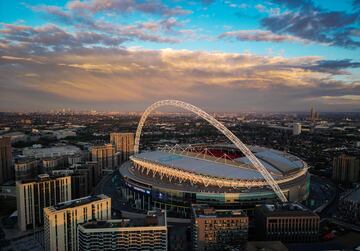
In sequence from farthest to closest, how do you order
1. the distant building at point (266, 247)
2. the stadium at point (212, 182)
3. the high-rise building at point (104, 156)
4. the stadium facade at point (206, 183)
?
the high-rise building at point (104, 156) < the stadium facade at point (206, 183) < the stadium at point (212, 182) < the distant building at point (266, 247)

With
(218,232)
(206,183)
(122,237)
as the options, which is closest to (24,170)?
(206,183)

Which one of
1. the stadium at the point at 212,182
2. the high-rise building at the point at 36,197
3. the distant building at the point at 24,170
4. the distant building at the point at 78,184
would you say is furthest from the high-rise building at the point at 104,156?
the high-rise building at the point at 36,197

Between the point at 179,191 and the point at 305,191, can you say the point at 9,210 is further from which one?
the point at 305,191

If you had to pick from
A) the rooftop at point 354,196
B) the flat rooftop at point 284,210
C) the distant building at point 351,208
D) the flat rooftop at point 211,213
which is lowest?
the distant building at point 351,208

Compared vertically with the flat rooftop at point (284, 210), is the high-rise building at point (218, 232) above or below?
below

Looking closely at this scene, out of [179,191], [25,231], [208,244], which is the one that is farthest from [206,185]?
[25,231]

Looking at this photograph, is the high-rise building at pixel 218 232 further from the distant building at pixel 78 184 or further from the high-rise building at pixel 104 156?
the high-rise building at pixel 104 156

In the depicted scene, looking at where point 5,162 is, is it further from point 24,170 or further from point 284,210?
point 284,210
